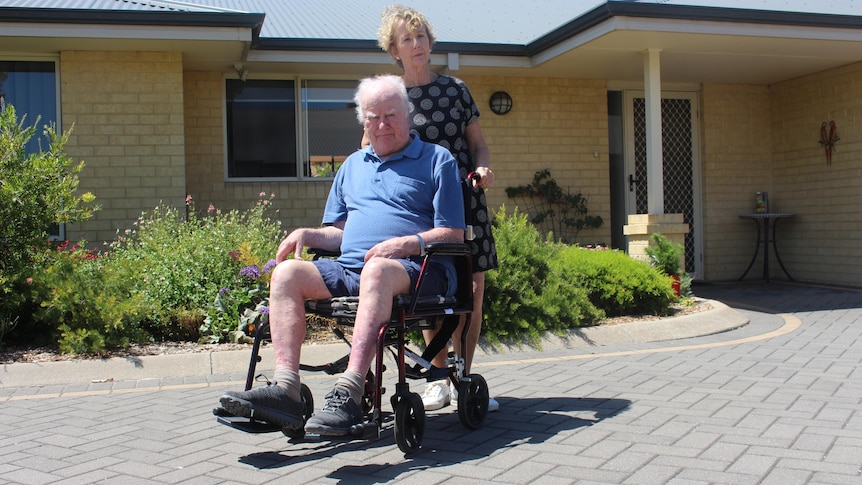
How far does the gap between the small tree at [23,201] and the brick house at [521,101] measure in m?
2.57

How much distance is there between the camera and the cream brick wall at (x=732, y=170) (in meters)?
11.4

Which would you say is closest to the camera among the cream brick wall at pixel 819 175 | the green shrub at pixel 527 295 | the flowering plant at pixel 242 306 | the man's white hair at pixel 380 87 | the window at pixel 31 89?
the man's white hair at pixel 380 87

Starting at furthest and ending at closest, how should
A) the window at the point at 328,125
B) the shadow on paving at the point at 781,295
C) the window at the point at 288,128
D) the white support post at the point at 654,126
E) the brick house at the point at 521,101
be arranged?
the window at the point at 328,125 → the window at the point at 288,128 → the white support post at the point at 654,126 → the shadow on paving at the point at 781,295 → the brick house at the point at 521,101

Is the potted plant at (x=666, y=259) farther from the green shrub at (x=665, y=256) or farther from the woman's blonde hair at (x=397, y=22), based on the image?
the woman's blonde hair at (x=397, y=22)

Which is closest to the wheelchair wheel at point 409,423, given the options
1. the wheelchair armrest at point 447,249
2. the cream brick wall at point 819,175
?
the wheelchair armrest at point 447,249

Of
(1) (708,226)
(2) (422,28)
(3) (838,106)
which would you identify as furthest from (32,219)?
(3) (838,106)

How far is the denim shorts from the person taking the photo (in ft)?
10.8

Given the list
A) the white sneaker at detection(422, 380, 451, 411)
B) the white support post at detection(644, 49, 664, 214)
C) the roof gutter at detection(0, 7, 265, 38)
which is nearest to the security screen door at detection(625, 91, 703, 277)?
the white support post at detection(644, 49, 664, 214)

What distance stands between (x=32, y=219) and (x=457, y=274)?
3.66m

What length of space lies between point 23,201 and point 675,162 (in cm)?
881

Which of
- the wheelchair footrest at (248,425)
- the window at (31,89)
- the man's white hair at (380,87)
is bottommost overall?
the wheelchair footrest at (248,425)

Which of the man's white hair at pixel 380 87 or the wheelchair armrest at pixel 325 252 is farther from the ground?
the man's white hair at pixel 380 87

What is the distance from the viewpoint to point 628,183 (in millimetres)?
11367

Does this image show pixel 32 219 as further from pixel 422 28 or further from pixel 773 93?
pixel 773 93
